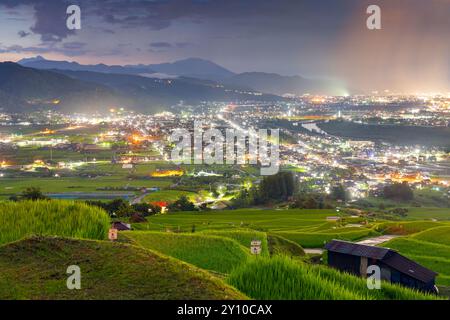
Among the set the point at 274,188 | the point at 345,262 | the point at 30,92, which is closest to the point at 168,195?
the point at 274,188

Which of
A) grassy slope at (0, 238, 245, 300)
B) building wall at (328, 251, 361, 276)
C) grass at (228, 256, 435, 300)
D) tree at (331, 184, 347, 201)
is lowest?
tree at (331, 184, 347, 201)

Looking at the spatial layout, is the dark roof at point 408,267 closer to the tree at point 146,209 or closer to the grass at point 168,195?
the tree at point 146,209

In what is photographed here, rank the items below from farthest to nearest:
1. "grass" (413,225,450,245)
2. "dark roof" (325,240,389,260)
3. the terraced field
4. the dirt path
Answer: "grass" (413,225,450,245) → the dirt path → the terraced field → "dark roof" (325,240,389,260)

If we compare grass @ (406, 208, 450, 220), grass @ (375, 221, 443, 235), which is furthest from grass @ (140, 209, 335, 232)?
grass @ (406, 208, 450, 220)

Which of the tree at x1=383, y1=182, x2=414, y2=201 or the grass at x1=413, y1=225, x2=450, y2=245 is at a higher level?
the grass at x1=413, y1=225, x2=450, y2=245

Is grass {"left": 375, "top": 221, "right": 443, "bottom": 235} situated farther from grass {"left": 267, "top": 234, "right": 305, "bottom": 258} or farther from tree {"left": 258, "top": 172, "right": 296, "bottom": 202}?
tree {"left": 258, "top": 172, "right": 296, "bottom": 202}

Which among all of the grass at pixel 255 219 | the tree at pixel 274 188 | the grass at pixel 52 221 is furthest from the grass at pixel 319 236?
the tree at pixel 274 188

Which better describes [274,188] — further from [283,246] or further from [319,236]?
[283,246]
